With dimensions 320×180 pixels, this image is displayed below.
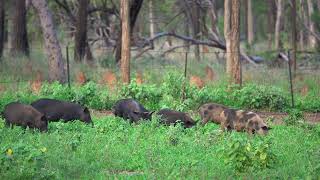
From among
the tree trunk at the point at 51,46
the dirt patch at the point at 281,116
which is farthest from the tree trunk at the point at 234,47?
the tree trunk at the point at 51,46

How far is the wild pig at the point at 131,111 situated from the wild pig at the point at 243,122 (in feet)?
6.70

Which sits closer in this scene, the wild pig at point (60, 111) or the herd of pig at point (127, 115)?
the herd of pig at point (127, 115)

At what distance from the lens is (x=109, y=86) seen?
69.6 ft

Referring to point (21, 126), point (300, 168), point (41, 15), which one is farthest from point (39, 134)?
point (41, 15)

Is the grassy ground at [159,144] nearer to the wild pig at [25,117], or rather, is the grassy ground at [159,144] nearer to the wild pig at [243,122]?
the wild pig at [25,117]

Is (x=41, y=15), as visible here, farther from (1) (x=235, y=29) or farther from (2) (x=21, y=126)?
(2) (x=21, y=126)

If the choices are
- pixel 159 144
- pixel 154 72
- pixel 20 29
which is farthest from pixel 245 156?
pixel 20 29

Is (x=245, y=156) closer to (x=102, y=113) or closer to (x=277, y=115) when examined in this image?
(x=277, y=115)

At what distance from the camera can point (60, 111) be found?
15859 millimetres

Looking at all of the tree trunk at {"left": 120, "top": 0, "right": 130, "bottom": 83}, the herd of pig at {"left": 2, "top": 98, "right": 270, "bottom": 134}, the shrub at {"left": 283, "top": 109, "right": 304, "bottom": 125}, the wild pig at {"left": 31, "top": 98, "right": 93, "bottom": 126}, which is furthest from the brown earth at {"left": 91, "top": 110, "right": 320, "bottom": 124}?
the tree trunk at {"left": 120, "top": 0, "right": 130, "bottom": 83}

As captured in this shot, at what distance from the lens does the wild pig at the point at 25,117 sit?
14266 mm

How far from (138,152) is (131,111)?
4105 mm

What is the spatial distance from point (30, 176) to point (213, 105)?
23.8ft

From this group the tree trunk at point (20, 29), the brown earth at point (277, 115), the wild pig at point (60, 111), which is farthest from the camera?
the tree trunk at point (20, 29)
